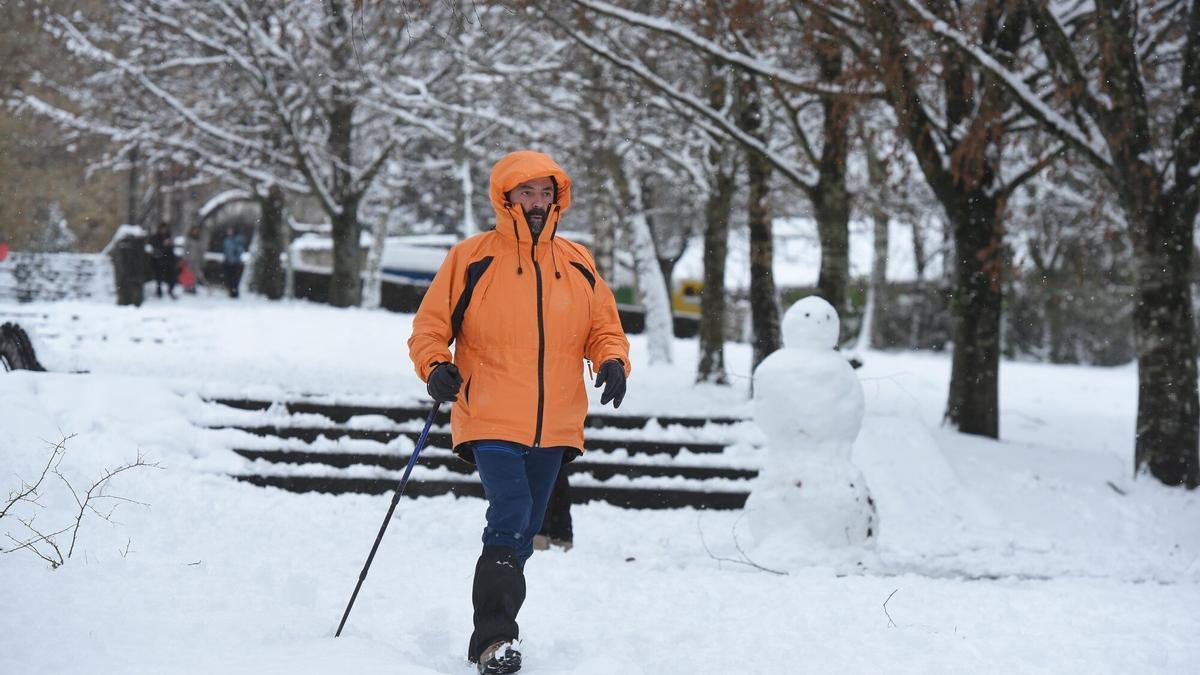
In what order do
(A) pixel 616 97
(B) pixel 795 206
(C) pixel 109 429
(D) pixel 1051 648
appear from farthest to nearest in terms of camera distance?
(B) pixel 795 206 → (A) pixel 616 97 → (C) pixel 109 429 → (D) pixel 1051 648

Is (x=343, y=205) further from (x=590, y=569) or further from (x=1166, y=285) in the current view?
(x=590, y=569)

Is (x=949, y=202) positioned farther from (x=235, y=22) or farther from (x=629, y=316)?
(x=629, y=316)

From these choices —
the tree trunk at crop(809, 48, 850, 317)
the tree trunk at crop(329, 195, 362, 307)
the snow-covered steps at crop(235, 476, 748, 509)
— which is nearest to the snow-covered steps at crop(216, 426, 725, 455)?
the snow-covered steps at crop(235, 476, 748, 509)

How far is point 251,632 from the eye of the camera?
4391 millimetres

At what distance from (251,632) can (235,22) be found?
1433 cm

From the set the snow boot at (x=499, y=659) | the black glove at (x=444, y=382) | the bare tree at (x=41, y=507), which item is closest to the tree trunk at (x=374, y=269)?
the bare tree at (x=41, y=507)

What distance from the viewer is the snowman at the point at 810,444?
21.2 feet

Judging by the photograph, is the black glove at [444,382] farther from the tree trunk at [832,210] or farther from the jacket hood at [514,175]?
the tree trunk at [832,210]

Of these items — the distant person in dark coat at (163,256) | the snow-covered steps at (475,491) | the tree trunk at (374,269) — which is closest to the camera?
the snow-covered steps at (475,491)

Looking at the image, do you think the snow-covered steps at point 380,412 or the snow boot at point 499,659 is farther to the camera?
the snow-covered steps at point 380,412

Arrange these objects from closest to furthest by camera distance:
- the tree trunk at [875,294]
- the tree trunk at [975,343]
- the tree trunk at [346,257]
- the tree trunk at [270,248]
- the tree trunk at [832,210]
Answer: the tree trunk at [975,343], the tree trunk at [832,210], the tree trunk at [346,257], the tree trunk at [270,248], the tree trunk at [875,294]

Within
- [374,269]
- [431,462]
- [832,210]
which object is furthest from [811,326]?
[374,269]

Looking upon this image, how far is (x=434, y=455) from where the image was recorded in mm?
8766

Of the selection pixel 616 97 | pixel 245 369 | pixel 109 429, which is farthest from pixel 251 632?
pixel 616 97
